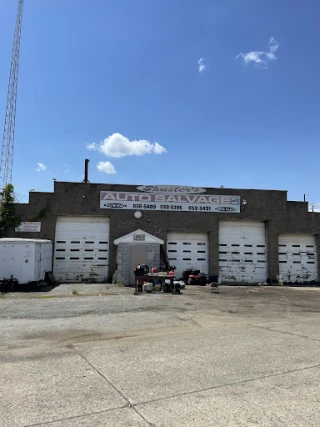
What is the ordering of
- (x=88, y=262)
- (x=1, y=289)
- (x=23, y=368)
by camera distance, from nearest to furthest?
(x=23, y=368), (x=1, y=289), (x=88, y=262)

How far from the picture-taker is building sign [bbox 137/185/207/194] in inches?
928

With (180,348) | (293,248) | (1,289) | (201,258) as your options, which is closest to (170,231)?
(201,258)

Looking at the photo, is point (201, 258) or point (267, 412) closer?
point (267, 412)

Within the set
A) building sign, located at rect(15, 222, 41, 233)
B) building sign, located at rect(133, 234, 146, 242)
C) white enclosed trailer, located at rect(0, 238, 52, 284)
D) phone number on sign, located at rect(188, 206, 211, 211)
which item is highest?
phone number on sign, located at rect(188, 206, 211, 211)

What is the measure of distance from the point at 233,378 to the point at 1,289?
15371 mm

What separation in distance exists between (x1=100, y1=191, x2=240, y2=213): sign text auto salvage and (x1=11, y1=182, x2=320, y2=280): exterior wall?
0.95ft

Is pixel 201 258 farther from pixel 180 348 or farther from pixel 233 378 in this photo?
pixel 233 378

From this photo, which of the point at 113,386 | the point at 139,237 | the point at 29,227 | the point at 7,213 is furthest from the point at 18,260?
the point at 113,386

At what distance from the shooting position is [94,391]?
4555mm

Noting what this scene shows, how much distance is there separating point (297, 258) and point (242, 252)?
388 centimetres

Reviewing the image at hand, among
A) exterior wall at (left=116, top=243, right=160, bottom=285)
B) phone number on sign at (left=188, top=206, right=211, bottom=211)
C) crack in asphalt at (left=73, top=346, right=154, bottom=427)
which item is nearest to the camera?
crack in asphalt at (left=73, top=346, right=154, bottom=427)

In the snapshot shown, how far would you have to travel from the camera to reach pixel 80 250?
2277 cm

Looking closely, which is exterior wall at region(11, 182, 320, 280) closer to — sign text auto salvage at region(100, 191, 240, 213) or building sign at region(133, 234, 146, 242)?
sign text auto salvage at region(100, 191, 240, 213)

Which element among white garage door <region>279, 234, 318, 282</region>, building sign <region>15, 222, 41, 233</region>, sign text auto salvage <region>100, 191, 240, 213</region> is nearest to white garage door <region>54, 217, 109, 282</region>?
building sign <region>15, 222, 41, 233</region>
